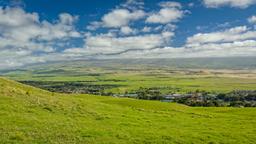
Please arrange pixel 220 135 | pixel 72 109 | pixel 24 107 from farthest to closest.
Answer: pixel 72 109
pixel 24 107
pixel 220 135

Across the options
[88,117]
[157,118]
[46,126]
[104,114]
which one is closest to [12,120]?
[46,126]

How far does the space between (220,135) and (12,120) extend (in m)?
18.0

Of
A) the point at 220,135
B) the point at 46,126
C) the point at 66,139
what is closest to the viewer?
the point at 66,139

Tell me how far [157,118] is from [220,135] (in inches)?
396

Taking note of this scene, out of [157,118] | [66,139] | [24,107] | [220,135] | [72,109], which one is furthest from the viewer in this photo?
[157,118]

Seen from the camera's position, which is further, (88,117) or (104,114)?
(104,114)

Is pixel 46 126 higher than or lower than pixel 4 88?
lower

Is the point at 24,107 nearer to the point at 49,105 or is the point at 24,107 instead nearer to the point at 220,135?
the point at 49,105

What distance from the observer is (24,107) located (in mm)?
34906

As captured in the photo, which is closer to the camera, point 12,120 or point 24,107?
point 12,120

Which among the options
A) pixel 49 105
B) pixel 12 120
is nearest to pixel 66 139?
pixel 12 120

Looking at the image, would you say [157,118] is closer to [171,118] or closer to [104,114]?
[171,118]

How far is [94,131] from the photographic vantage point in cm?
2883

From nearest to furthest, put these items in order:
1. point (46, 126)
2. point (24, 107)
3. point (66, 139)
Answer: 1. point (66, 139)
2. point (46, 126)
3. point (24, 107)
